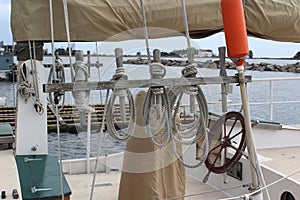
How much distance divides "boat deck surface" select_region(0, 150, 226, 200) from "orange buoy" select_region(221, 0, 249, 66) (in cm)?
137

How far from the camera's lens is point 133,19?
267cm

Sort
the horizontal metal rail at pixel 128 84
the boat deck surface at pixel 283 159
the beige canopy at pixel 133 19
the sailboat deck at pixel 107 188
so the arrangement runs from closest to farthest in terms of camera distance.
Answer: the horizontal metal rail at pixel 128 84
the beige canopy at pixel 133 19
the sailboat deck at pixel 107 188
the boat deck surface at pixel 283 159

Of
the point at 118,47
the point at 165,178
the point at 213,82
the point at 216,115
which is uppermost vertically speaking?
the point at 118,47

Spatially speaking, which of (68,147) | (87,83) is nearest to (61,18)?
(87,83)

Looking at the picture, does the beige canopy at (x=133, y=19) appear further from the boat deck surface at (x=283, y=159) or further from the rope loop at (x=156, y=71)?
the boat deck surface at (x=283, y=159)

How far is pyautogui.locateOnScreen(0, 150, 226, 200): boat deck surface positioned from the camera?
289cm

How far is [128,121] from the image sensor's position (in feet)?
6.30

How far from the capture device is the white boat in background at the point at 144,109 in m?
1.80

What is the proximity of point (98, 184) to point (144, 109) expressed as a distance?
232cm

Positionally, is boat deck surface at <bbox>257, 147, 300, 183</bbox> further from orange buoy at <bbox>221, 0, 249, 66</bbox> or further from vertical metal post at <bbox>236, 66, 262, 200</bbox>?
orange buoy at <bbox>221, 0, 249, 66</bbox>

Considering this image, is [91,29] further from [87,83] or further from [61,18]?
[87,83]

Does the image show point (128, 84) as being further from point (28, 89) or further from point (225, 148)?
point (225, 148)

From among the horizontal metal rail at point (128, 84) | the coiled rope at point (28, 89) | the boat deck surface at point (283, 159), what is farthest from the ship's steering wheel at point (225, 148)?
the horizontal metal rail at point (128, 84)

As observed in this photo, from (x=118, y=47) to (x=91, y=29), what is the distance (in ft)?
2.45
